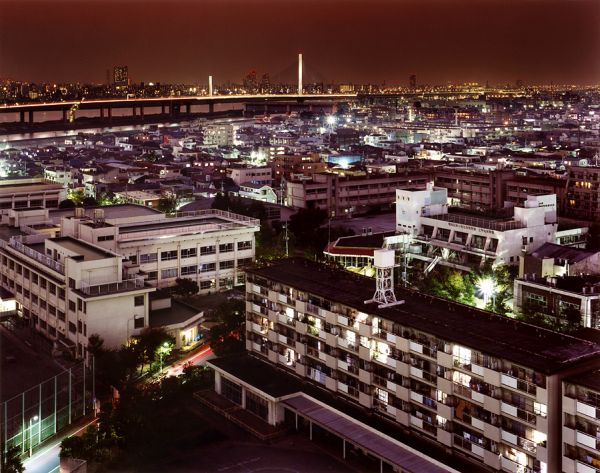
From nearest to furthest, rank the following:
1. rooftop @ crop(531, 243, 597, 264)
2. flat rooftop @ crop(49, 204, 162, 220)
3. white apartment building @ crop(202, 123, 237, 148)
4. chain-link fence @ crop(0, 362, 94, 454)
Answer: chain-link fence @ crop(0, 362, 94, 454) → rooftop @ crop(531, 243, 597, 264) → flat rooftop @ crop(49, 204, 162, 220) → white apartment building @ crop(202, 123, 237, 148)

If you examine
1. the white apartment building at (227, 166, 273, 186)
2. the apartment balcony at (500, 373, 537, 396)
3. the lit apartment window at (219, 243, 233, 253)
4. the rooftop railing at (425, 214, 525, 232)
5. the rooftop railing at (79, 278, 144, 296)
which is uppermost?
the white apartment building at (227, 166, 273, 186)

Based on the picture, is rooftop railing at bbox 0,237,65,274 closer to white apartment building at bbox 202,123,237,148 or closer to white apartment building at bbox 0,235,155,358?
white apartment building at bbox 0,235,155,358

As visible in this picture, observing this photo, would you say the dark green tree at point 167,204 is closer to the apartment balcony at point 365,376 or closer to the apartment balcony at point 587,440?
the apartment balcony at point 365,376

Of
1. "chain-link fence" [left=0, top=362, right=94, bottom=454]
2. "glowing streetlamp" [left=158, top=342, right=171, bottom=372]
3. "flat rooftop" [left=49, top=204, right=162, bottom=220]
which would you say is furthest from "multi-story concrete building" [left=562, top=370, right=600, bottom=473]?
"flat rooftop" [left=49, top=204, right=162, bottom=220]

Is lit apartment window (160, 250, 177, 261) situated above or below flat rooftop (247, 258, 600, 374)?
above

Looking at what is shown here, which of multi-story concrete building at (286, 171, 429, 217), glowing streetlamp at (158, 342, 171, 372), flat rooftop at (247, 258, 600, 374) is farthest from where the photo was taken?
multi-story concrete building at (286, 171, 429, 217)

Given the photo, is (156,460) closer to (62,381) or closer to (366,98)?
(62,381)
